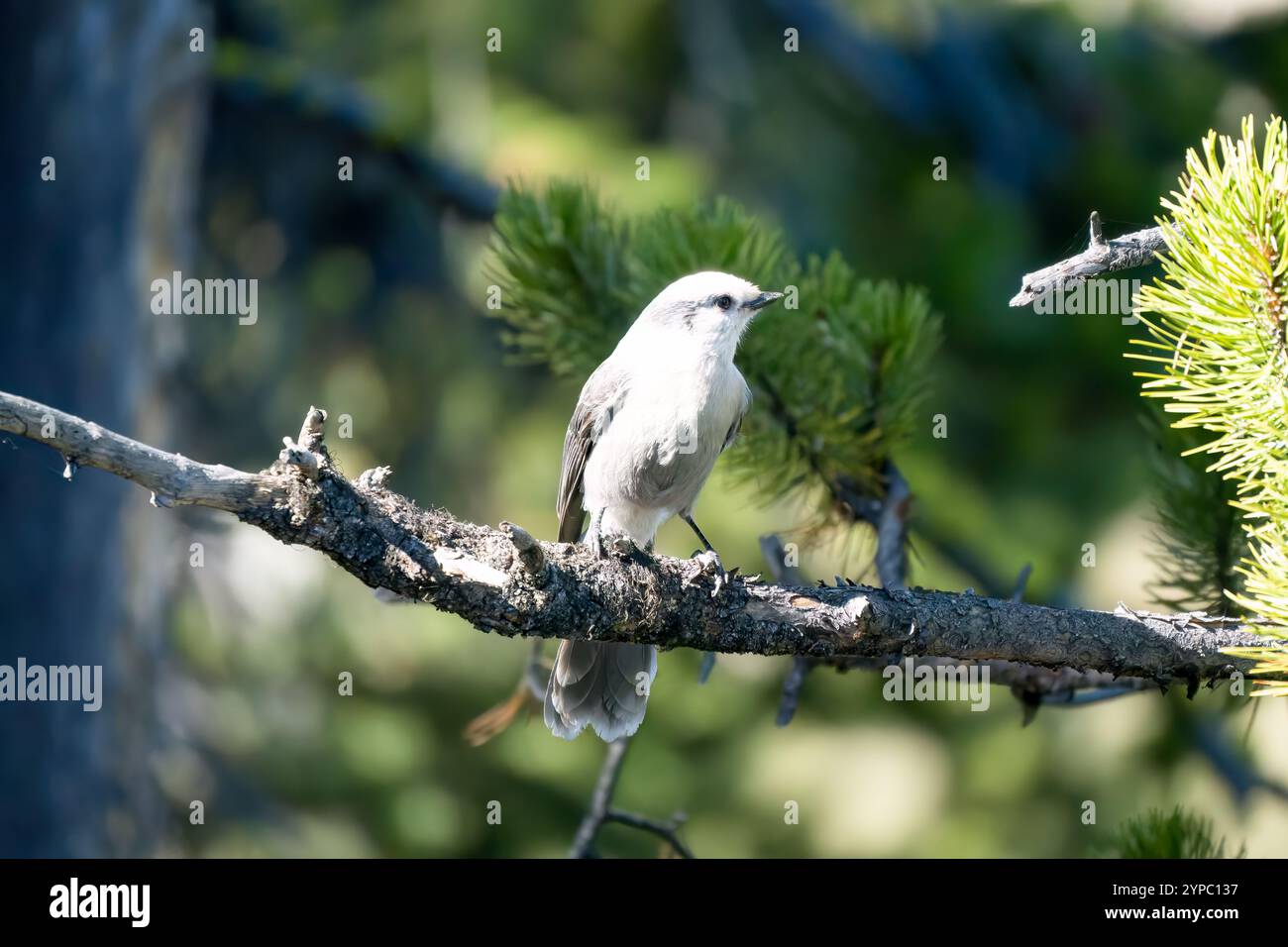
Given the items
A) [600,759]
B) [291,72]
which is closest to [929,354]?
[291,72]

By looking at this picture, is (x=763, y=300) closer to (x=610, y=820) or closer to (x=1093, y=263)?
(x=1093, y=263)

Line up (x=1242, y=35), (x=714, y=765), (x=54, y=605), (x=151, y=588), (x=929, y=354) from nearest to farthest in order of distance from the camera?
(x=929, y=354) < (x=54, y=605) < (x=151, y=588) < (x=1242, y=35) < (x=714, y=765)

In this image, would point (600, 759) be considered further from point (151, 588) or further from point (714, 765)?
point (151, 588)

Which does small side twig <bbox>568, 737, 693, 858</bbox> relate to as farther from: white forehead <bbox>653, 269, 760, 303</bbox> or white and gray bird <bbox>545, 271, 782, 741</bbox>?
white forehead <bbox>653, 269, 760, 303</bbox>

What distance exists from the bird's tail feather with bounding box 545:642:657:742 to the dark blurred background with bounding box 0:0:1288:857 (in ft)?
2.06

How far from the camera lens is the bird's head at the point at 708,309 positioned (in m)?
3.05

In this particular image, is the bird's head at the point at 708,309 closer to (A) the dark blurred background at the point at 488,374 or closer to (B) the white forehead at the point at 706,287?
(B) the white forehead at the point at 706,287

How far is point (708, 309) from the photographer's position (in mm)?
3109

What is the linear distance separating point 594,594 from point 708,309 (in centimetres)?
125

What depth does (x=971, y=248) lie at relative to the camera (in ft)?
17.3

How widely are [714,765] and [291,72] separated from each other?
4625 mm

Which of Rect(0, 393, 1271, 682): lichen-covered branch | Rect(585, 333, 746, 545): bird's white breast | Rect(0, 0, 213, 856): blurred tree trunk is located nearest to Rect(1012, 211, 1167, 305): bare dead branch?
Rect(0, 393, 1271, 682): lichen-covered branch

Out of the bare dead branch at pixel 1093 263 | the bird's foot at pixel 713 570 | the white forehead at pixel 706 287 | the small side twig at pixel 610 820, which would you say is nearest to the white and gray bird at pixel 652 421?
the white forehead at pixel 706 287

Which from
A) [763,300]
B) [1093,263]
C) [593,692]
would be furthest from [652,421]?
[1093,263]
